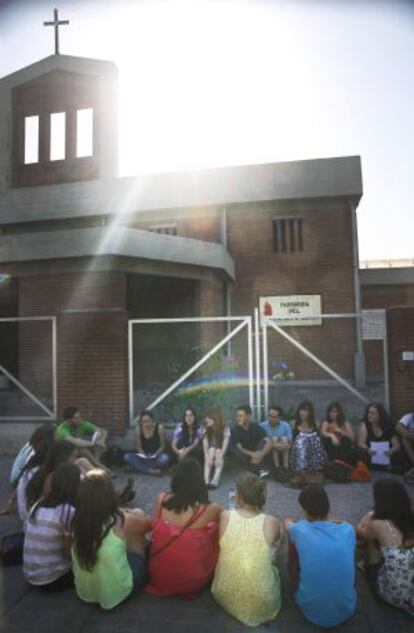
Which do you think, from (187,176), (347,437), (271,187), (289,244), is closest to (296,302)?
(289,244)

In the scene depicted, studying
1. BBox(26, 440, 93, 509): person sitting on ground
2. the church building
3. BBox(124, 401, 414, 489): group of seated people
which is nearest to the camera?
BBox(26, 440, 93, 509): person sitting on ground

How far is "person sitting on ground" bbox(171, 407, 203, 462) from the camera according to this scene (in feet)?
22.4

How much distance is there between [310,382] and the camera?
1631cm

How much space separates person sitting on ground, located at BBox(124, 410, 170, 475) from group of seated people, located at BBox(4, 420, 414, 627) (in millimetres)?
3211

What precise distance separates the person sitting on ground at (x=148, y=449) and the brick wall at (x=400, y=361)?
3619 mm

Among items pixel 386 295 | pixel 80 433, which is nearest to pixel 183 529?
pixel 80 433

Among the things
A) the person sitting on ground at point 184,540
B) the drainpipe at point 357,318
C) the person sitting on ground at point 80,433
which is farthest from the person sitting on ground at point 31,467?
the drainpipe at point 357,318

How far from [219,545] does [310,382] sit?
43.8ft

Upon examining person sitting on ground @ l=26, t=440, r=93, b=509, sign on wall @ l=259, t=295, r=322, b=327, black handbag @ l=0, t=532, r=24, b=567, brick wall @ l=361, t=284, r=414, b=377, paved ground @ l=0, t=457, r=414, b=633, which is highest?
brick wall @ l=361, t=284, r=414, b=377

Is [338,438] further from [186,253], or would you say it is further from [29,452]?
[186,253]

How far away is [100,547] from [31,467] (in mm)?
1687

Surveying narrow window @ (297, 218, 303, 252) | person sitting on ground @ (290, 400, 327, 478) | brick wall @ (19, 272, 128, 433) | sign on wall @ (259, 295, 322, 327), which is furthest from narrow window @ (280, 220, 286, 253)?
person sitting on ground @ (290, 400, 327, 478)

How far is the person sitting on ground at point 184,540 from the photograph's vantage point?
133 inches

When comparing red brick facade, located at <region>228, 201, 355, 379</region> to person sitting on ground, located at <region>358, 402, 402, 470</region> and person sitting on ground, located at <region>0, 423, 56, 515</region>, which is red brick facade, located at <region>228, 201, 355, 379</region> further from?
person sitting on ground, located at <region>0, 423, 56, 515</region>
